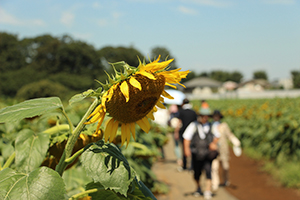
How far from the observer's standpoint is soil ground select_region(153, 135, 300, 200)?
671cm

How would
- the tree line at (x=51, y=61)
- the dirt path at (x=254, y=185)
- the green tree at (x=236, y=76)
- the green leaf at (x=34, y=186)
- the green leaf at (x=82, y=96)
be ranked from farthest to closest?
the green tree at (x=236, y=76) < the tree line at (x=51, y=61) < the dirt path at (x=254, y=185) < the green leaf at (x=82, y=96) < the green leaf at (x=34, y=186)

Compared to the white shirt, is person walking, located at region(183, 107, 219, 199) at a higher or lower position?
lower

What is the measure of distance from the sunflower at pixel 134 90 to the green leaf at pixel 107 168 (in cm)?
10

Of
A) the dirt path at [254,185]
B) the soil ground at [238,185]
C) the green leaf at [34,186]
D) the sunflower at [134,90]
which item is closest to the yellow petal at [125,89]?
the sunflower at [134,90]

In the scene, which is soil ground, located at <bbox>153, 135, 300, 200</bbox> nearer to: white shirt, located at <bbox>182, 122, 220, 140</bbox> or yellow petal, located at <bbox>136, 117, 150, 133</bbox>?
white shirt, located at <bbox>182, 122, 220, 140</bbox>

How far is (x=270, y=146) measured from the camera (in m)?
9.39

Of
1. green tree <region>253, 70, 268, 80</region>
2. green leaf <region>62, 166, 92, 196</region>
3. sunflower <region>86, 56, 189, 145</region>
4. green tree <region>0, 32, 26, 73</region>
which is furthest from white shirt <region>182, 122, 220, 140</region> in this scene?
green tree <region>253, 70, 268, 80</region>

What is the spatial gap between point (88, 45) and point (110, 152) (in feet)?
171

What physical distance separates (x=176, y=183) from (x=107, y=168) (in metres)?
6.69

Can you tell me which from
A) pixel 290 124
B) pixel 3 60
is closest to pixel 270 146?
pixel 290 124

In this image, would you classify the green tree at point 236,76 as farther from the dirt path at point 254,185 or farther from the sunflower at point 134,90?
the sunflower at point 134,90

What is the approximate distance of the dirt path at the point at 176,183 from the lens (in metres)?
6.48

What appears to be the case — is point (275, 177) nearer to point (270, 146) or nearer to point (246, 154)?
point (270, 146)

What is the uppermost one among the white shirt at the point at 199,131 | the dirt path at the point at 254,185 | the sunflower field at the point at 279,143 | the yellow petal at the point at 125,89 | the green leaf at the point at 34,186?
the yellow petal at the point at 125,89
